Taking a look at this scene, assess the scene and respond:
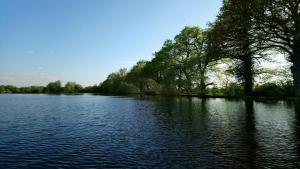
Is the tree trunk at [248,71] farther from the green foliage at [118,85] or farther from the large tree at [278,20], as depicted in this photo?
the green foliage at [118,85]

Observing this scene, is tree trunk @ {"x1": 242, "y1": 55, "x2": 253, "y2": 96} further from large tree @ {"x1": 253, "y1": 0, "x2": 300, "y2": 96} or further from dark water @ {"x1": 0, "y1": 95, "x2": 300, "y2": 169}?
dark water @ {"x1": 0, "y1": 95, "x2": 300, "y2": 169}

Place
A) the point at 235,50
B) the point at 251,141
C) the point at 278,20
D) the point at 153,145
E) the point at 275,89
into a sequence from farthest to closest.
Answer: the point at 275,89 → the point at 235,50 → the point at 278,20 → the point at 251,141 → the point at 153,145

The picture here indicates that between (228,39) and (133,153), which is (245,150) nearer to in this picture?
(133,153)

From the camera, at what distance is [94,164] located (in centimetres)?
1556

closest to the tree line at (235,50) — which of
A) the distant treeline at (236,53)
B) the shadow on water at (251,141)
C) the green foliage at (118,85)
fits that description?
the distant treeline at (236,53)

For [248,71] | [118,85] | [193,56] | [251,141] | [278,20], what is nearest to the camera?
[251,141]

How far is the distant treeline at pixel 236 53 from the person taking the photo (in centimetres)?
4400

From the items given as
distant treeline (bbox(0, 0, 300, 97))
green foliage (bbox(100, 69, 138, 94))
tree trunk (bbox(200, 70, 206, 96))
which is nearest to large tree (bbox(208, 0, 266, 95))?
distant treeline (bbox(0, 0, 300, 97))

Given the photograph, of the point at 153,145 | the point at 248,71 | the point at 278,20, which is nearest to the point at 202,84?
the point at 248,71

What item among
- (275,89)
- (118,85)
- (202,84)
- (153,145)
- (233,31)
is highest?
(233,31)

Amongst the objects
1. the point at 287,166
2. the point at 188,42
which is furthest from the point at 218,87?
the point at 287,166

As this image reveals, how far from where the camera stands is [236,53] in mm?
53438

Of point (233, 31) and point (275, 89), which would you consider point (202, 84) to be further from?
point (233, 31)

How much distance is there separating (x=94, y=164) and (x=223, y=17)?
39.3 m
